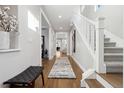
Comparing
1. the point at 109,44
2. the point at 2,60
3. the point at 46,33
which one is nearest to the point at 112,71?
the point at 109,44

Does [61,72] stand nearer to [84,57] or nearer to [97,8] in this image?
[84,57]

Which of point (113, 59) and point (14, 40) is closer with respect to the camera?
point (14, 40)

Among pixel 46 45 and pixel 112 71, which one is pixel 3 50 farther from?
pixel 46 45

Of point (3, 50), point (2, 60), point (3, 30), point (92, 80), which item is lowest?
point (92, 80)

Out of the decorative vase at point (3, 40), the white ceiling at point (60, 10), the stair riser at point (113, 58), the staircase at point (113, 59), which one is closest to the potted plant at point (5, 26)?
the decorative vase at point (3, 40)

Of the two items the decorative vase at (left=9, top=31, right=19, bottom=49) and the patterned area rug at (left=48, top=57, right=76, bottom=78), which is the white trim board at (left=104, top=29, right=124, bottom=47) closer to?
the patterned area rug at (left=48, top=57, right=76, bottom=78)

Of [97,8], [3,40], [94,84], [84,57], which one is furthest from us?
[84,57]

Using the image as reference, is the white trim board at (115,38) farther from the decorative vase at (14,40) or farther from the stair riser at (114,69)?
the decorative vase at (14,40)

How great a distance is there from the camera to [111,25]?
447 cm

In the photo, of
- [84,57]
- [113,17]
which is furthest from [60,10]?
[113,17]

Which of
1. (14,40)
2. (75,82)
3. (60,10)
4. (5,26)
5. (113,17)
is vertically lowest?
(75,82)

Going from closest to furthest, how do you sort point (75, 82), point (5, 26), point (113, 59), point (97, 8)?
point (5, 26), point (113, 59), point (75, 82), point (97, 8)

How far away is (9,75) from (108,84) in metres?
1.55

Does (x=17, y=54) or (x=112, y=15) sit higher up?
(x=112, y=15)
